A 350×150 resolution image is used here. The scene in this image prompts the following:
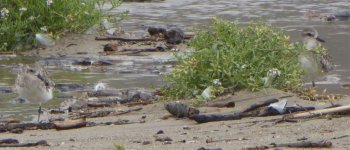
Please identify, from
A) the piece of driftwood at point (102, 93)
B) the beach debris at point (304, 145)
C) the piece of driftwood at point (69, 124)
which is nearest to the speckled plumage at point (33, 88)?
the piece of driftwood at point (102, 93)

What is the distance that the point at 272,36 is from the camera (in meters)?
9.22

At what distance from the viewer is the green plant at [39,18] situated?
13.8m

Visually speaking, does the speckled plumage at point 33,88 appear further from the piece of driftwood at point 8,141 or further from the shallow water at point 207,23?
the piece of driftwood at point 8,141

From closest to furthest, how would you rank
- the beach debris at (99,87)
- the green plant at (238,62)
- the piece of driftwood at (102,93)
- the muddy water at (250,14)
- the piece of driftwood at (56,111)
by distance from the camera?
1. the green plant at (238,62)
2. the piece of driftwood at (56,111)
3. the piece of driftwood at (102,93)
4. the beach debris at (99,87)
5. the muddy water at (250,14)

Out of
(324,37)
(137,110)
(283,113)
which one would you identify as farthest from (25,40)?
(283,113)

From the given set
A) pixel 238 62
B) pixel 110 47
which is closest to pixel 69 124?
pixel 238 62

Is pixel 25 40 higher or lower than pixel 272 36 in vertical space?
lower

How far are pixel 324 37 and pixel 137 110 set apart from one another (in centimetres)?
675

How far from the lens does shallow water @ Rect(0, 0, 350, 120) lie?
1130cm

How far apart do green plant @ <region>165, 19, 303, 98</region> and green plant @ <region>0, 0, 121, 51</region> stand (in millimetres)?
4934

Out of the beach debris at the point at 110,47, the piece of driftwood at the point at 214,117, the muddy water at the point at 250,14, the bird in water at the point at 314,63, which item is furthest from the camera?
the muddy water at the point at 250,14

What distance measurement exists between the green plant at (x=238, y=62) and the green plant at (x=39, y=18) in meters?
4.93

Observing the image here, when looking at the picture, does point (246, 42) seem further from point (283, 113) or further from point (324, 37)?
point (324, 37)

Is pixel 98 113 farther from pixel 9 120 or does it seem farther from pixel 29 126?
pixel 29 126
